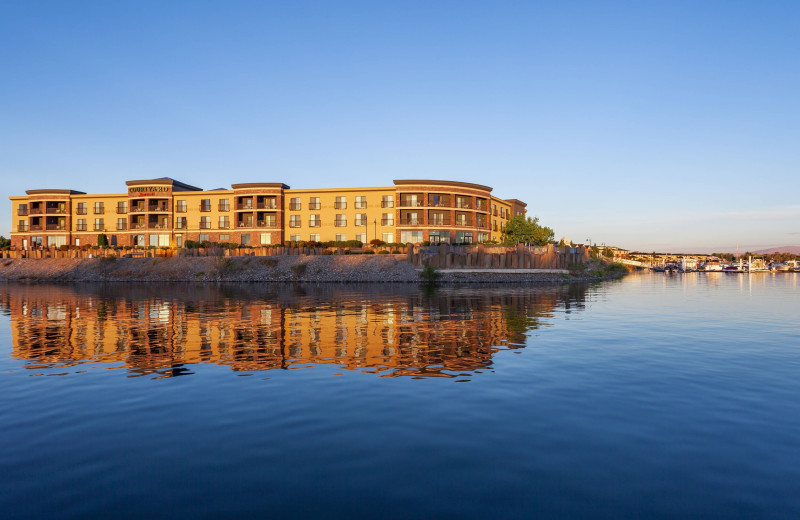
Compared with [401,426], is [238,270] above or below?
above

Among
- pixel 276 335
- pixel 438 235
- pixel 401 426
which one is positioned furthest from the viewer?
pixel 438 235

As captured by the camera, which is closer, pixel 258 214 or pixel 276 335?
pixel 276 335

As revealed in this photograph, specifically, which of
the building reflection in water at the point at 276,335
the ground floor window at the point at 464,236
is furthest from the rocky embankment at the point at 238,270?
the building reflection in water at the point at 276,335

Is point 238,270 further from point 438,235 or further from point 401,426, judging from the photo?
point 401,426

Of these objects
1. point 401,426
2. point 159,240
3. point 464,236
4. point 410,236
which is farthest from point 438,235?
point 401,426

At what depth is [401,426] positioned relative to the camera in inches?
358

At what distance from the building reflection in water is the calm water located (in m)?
0.17

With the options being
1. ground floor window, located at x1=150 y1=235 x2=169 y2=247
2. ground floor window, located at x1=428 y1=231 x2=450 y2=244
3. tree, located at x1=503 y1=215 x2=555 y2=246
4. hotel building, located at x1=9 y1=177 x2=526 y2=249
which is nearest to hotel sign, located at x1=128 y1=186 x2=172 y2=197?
hotel building, located at x1=9 y1=177 x2=526 y2=249

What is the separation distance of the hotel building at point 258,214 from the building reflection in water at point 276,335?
50.8m

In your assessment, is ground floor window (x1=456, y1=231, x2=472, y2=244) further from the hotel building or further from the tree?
the tree

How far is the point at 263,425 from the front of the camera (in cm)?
923

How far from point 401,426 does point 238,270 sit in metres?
63.2

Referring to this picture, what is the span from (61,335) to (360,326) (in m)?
11.9

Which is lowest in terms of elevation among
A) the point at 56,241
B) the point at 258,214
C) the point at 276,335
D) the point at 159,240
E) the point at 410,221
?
the point at 276,335
